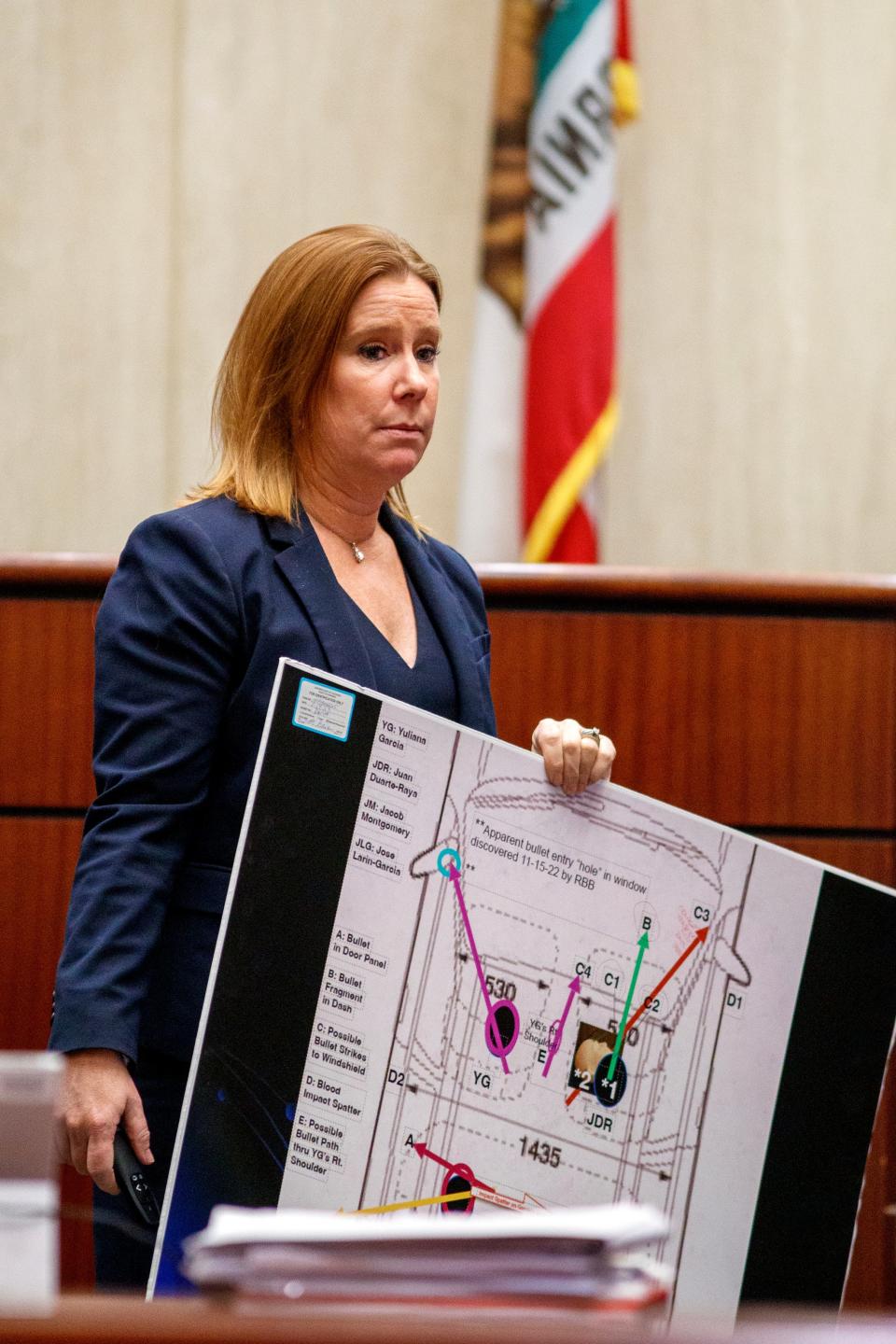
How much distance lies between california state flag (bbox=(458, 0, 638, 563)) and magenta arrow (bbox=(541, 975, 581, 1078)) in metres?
1.66

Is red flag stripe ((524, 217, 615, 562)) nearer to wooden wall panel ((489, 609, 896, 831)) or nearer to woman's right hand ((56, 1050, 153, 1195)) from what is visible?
wooden wall panel ((489, 609, 896, 831))

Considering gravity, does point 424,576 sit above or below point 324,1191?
above

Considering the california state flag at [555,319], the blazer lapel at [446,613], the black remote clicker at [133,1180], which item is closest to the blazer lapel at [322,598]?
the blazer lapel at [446,613]

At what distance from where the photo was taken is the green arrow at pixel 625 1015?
169cm

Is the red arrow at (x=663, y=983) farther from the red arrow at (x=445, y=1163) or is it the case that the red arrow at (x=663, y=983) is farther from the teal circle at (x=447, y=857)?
the teal circle at (x=447, y=857)

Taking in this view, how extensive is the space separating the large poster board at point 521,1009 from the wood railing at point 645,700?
68cm

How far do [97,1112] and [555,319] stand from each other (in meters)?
2.20

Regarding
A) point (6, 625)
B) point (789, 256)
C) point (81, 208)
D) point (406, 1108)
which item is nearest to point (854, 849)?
point (406, 1108)

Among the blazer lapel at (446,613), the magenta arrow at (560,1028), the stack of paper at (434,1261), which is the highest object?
the blazer lapel at (446,613)

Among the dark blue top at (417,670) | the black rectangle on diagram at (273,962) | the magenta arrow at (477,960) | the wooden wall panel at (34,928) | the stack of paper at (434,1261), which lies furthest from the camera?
the wooden wall panel at (34,928)

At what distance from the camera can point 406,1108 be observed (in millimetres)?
1592

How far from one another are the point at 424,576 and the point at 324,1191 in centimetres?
75

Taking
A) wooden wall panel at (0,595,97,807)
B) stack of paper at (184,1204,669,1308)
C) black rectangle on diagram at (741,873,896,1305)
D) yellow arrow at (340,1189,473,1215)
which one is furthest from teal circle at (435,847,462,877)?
wooden wall panel at (0,595,97,807)

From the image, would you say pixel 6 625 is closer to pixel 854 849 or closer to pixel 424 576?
pixel 424 576
